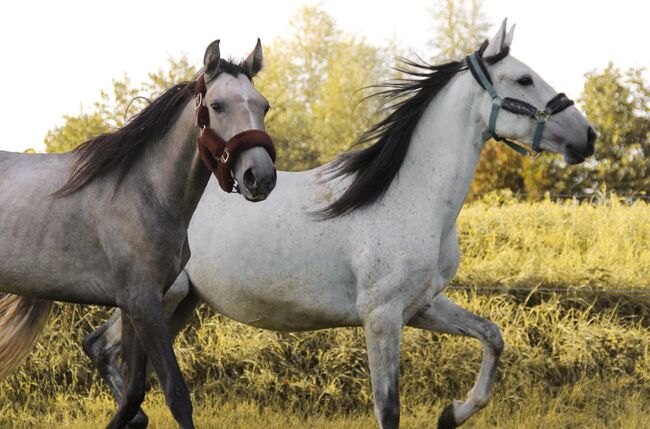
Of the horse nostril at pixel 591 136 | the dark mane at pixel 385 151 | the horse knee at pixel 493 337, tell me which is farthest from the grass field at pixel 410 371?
the horse nostril at pixel 591 136

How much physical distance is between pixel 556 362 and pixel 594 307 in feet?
2.23

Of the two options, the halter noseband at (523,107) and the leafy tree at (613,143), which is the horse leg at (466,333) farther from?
the leafy tree at (613,143)

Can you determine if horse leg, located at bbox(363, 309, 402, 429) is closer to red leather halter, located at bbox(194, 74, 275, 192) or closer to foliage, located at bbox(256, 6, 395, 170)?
red leather halter, located at bbox(194, 74, 275, 192)

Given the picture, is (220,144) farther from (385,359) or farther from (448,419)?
(448,419)

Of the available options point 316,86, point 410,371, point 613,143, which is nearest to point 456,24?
point 316,86

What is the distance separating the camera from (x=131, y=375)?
3.88 m

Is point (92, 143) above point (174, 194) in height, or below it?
above

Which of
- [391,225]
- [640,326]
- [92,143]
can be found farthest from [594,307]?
[92,143]

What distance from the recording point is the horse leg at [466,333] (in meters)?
4.70

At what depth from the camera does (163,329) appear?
11.5 feet

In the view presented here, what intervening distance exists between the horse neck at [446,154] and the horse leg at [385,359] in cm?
64

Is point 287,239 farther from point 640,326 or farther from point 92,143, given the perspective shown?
point 640,326

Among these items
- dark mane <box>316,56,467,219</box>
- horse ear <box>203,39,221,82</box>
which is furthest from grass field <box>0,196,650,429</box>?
horse ear <box>203,39,221,82</box>

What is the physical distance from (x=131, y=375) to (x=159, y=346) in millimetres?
476
